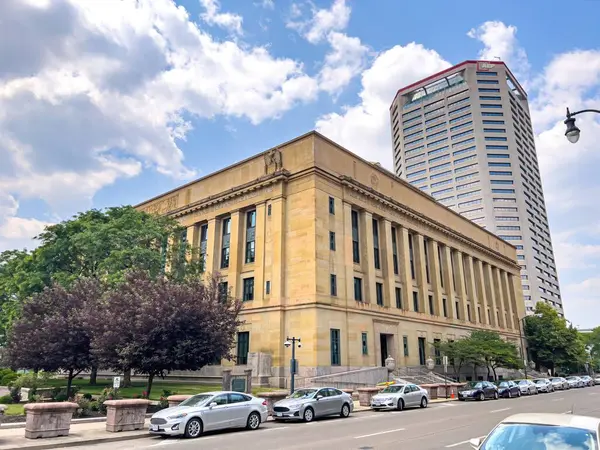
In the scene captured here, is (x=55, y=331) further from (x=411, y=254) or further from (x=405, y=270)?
(x=411, y=254)

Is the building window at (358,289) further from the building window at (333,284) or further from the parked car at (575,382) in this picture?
the parked car at (575,382)

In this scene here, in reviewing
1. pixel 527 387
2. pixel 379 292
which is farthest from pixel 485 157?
pixel 527 387

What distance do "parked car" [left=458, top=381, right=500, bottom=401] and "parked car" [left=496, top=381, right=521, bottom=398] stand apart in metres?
1.98

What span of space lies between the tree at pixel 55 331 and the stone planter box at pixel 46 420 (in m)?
11.9

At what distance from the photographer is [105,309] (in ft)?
84.4

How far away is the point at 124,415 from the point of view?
16.1m

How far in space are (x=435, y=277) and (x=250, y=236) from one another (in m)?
23.5

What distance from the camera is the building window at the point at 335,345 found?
36.1 metres

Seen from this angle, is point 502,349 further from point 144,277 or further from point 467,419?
point 144,277

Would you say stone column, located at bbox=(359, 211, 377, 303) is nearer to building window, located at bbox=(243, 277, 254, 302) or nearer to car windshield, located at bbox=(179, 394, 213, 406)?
building window, located at bbox=(243, 277, 254, 302)

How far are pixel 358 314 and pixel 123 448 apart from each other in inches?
1128

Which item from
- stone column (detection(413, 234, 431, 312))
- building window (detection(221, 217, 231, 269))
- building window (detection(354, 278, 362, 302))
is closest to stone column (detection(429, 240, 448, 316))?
stone column (detection(413, 234, 431, 312))

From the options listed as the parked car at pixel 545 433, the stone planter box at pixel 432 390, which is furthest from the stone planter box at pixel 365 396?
the parked car at pixel 545 433

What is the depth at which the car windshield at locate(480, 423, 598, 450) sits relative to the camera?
5.41m
